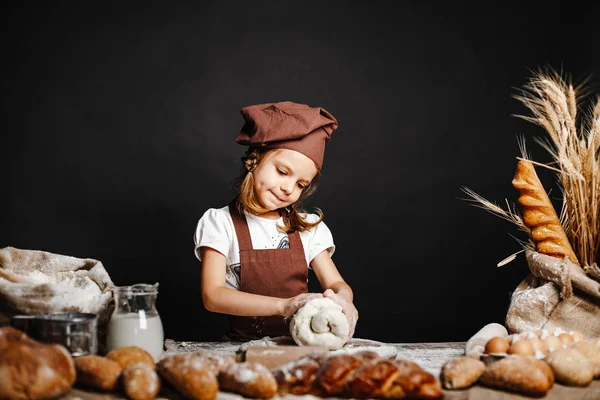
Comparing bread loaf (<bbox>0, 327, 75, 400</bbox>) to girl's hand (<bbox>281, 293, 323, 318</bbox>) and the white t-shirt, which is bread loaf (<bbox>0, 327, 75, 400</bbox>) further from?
the white t-shirt

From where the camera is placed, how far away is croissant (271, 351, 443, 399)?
128cm

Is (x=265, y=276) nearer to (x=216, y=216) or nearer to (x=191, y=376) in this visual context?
(x=216, y=216)

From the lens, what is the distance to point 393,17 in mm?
3125

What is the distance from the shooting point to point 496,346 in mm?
1545

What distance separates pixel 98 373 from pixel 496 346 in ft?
3.08

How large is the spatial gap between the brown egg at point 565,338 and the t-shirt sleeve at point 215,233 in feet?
3.72

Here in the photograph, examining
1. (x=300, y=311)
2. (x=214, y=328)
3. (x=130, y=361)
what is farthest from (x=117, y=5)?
(x=130, y=361)

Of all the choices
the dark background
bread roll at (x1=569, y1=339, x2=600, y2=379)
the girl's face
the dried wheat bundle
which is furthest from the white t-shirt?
bread roll at (x1=569, y1=339, x2=600, y2=379)

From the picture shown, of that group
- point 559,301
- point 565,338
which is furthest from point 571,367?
point 559,301

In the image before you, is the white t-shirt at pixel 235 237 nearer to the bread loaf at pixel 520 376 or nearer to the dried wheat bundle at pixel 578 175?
the dried wheat bundle at pixel 578 175

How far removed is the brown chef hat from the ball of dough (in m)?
0.64

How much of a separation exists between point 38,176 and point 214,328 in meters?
1.09

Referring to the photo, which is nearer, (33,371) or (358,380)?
(33,371)

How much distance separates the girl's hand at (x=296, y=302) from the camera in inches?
73.0
